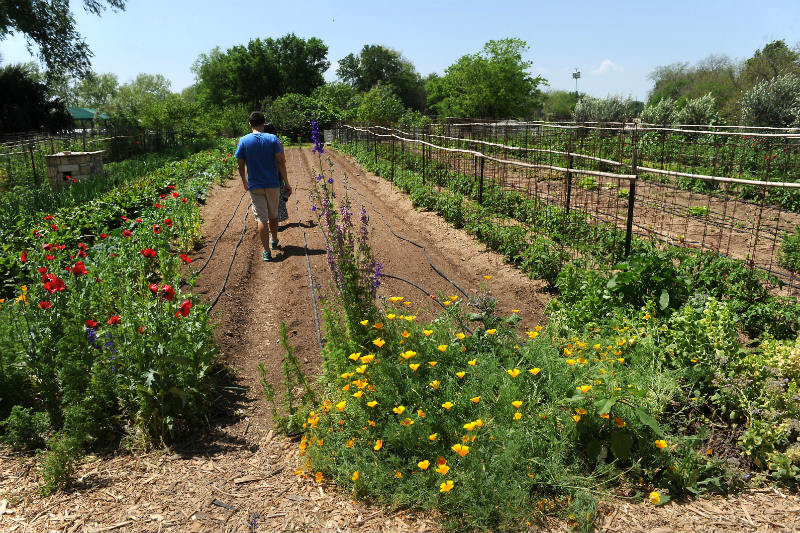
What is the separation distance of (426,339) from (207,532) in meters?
1.65

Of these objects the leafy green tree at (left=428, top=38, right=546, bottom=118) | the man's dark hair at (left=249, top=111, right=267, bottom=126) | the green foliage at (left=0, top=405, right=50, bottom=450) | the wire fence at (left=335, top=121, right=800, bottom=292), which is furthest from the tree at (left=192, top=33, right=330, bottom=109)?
the green foliage at (left=0, top=405, right=50, bottom=450)

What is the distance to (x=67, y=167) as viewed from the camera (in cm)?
1488

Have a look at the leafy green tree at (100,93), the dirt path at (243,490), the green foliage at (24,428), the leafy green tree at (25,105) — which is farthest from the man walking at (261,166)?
the leafy green tree at (100,93)

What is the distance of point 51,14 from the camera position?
82.1ft

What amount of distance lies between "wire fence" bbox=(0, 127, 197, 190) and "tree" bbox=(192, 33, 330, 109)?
86.4 feet

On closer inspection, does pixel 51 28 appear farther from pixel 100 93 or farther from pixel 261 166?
pixel 100 93

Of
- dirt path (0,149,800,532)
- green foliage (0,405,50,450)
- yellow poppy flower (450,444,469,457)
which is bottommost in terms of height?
dirt path (0,149,800,532)

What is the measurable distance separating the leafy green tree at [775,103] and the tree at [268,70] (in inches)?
1740

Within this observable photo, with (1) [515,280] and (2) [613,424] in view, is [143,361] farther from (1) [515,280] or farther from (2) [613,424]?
(1) [515,280]

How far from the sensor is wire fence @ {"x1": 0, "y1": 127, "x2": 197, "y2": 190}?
44.1ft

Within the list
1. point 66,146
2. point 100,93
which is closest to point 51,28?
point 66,146

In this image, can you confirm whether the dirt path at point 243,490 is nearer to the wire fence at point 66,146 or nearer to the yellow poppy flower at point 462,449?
the yellow poppy flower at point 462,449

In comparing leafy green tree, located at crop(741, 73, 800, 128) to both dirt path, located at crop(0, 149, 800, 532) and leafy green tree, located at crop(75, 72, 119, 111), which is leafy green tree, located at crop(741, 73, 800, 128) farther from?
leafy green tree, located at crop(75, 72, 119, 111)

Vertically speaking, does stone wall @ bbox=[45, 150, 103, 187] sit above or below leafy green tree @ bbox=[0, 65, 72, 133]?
below
